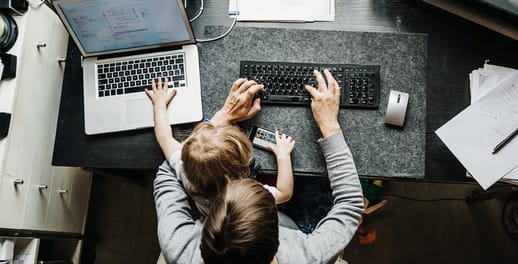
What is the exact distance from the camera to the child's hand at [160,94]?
41.5 inches

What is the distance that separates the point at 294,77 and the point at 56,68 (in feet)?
2.18

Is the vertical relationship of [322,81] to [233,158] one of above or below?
above

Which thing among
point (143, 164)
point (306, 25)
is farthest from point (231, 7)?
point (143, 164)

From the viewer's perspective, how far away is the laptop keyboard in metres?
1.09

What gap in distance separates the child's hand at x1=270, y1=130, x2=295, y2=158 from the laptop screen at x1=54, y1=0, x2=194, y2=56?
327 millimetres

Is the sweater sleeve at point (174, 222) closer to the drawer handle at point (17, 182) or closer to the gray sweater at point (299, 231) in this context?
the gray sweater at point (299, 231)

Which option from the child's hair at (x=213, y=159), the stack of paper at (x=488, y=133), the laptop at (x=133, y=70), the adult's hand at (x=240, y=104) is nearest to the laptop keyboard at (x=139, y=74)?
the laptop at (x=133, y=70)

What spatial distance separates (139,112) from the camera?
108cm

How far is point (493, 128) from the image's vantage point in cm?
101

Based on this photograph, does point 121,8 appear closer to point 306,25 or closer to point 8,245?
point 306,25

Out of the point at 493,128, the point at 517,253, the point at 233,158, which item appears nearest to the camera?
the point at 233,158

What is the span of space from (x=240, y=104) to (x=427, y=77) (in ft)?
1.52

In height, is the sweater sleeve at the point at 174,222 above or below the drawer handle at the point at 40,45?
below

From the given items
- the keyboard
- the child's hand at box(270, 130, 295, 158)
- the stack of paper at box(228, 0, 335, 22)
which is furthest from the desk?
the child's hand at box(270, 130, 295, 158)
